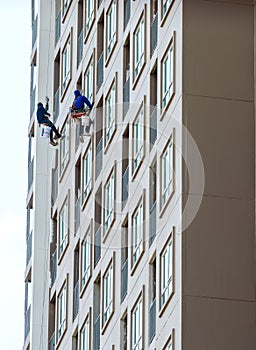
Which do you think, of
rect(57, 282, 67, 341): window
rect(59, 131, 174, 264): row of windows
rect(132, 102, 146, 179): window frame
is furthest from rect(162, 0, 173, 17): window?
rect(57, 282, 67, 341): window

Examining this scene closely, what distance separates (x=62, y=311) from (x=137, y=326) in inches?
498

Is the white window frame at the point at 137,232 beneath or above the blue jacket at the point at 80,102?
beneath

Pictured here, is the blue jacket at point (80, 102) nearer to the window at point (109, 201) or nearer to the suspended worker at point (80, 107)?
the suspended worker at point (80, 107)

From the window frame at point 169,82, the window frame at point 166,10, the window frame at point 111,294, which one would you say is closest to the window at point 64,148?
the window frame at point 111,294

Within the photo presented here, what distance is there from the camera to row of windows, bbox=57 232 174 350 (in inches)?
2165

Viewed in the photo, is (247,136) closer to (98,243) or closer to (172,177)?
(172,177)

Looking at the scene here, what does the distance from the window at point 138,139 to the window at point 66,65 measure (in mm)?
12815

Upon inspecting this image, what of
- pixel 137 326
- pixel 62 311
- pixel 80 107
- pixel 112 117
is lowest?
pixel 62 311

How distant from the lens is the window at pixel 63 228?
71194 mm

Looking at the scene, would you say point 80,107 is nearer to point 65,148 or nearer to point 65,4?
point 65,148

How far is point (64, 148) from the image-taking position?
73.6 metres

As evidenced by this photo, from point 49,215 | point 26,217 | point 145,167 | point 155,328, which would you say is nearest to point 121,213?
point 145,167

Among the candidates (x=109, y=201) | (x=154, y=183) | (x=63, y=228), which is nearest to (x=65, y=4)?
(x=63, y=228)

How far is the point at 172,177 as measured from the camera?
183ft
